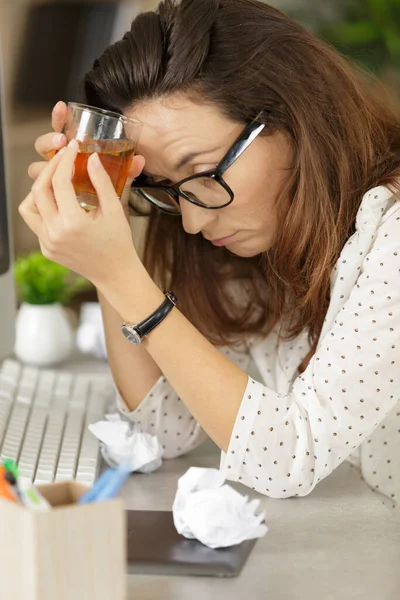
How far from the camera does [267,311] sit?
Result: 4.92ft

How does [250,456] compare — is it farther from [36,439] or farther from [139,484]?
[36,439]

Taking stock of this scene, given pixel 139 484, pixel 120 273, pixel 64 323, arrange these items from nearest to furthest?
pixel 120 273
pixel 139 484
pixel 64 323

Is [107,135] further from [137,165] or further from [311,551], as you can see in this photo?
[311,551]

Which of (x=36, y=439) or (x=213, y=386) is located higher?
(x=213, y=386)

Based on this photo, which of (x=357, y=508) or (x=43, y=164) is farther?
(x=43, y=164)

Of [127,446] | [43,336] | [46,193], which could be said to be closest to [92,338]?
[43,336]

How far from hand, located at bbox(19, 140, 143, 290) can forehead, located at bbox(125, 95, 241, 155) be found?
175mm

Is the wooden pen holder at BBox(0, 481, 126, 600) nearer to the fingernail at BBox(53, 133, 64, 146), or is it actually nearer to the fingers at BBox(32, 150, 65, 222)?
the fingers at BBox(32, 150, 65, 222)

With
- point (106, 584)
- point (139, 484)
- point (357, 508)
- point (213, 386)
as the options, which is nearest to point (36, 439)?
point (139, 484)

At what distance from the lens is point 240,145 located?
1.16 metres

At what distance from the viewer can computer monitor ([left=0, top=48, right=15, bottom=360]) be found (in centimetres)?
148

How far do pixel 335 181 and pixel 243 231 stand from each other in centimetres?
15

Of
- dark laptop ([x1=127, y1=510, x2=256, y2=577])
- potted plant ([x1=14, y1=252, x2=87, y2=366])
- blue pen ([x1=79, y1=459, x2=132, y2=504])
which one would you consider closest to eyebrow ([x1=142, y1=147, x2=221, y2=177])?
dark laptop ([x1=127, y1=510, x2=256, y2=577])


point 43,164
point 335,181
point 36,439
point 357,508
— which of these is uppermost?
point 335,181
